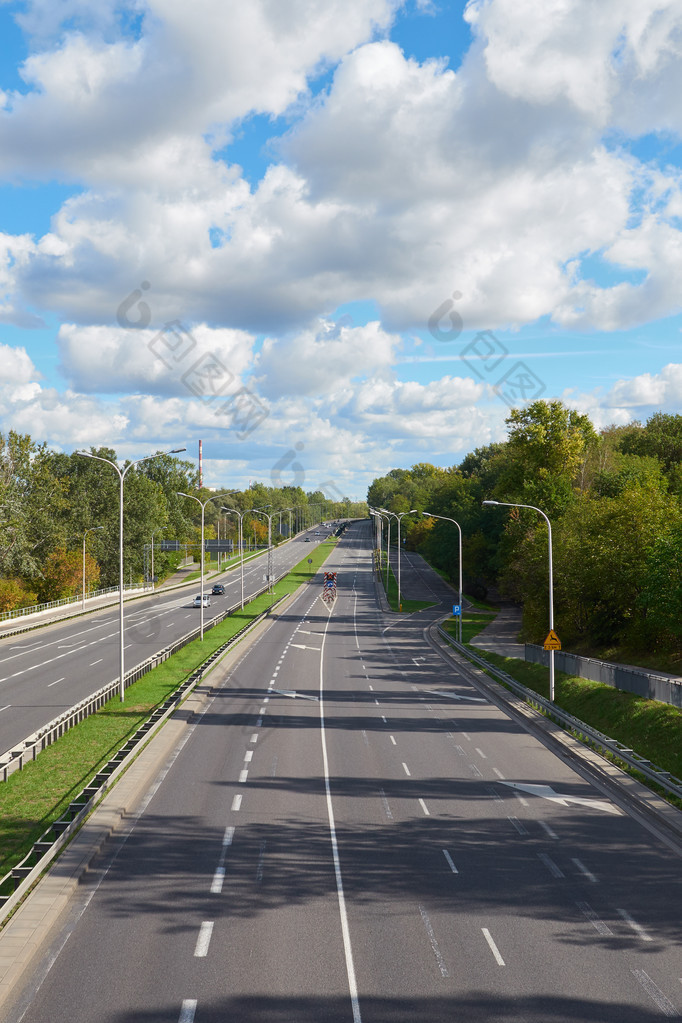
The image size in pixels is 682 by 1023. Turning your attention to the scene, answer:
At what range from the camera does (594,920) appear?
511 inches

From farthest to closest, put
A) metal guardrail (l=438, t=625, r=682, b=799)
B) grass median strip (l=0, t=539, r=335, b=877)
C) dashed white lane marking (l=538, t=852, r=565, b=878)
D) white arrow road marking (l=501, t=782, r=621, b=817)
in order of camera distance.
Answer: metal guardrail (l=438, t=625, r=682, b=799) < white arrow road marking (l=501, t=782, r=621, b=817) < grass median strip (l=0, t=539, r=335, b=877) < dashed white lane marking (l=538, t=852, r=565, b=878)

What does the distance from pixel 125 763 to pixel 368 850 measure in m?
9.23

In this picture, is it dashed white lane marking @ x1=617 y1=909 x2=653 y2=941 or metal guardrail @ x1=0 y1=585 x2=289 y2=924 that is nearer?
dashed white lane marking @ x1=617 y1=909 x2=653 y2=941

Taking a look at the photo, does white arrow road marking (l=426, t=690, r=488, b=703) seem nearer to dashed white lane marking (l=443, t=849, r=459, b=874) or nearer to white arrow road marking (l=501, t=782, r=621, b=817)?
white arrow road marking (l=501, t=782, r=621, b=817)

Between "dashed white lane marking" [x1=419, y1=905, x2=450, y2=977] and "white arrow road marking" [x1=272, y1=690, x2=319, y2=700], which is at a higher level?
"dashed white lane marking" [x1=419, y1=905, x2=450, y2=977]

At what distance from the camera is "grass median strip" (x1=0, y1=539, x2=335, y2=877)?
58.1 feet

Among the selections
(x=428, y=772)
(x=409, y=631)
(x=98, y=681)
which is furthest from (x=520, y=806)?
(x=409, y=631)

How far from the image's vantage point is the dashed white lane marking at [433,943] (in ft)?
36.9

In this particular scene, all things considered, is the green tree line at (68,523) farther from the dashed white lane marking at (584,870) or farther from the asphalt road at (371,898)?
the dashed white lane marking at (584,870)

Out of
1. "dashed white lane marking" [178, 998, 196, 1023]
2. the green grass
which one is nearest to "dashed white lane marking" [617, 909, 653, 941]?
"dashed white lane marking" [178, 998, 196, 1023]

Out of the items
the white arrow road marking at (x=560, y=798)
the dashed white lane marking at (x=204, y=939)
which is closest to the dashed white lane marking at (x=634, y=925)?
the white arrow road marking at (x=560, y=798)

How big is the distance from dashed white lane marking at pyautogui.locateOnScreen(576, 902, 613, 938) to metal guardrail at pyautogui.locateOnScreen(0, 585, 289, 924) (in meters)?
9.11

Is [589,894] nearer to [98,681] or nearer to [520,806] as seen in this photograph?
[520,806]

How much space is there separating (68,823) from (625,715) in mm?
19949
